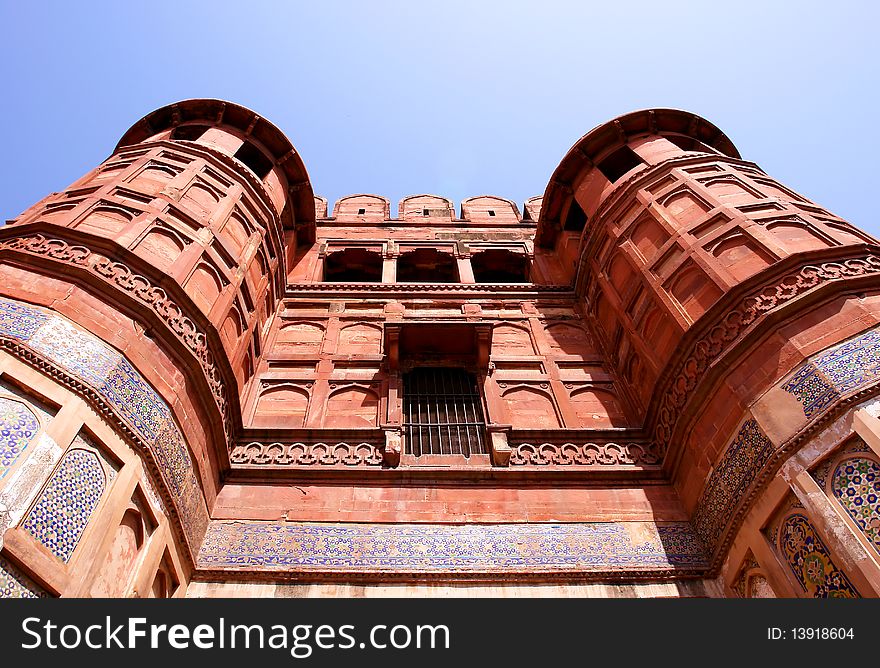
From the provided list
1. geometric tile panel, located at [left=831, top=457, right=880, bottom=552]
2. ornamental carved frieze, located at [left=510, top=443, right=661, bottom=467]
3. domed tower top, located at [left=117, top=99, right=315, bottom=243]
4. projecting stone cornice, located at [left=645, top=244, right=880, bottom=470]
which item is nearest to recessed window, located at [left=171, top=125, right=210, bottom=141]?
domed tower top, located at [left=117, top=99, right=315, bottom=243]

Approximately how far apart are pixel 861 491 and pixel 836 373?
126 centimetres

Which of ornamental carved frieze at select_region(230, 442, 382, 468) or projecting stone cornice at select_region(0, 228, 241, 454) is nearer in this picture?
projecting stone cornice at select_region(0, 228, 241, 454)

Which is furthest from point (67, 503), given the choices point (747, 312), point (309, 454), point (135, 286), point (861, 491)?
point (747, 312)

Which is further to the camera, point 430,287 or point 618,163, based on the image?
point 618,163

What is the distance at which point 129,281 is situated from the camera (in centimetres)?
716

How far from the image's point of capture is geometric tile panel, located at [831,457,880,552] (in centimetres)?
535

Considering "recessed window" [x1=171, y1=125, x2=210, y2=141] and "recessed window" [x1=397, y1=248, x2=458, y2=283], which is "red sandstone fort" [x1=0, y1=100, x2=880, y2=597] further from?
"recessed window" [x1=397, y1=248, x2=458, y2=283]

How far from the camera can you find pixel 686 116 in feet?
43.1

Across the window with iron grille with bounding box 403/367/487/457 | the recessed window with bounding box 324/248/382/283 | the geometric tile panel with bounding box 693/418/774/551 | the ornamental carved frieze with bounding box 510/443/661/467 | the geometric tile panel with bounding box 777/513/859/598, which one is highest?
the recessed window with bounding box 324/248/382/283

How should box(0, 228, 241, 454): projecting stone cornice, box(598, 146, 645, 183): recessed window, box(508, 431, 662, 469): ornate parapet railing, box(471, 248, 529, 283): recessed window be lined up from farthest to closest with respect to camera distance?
box(471, 248, 529, 283): recessed window → box(598, 146, 645, 183): recessed window → box(508, 431, 662, 469): ornate parapet railing → box(0, 228, 241, 454): projecting stone cornice

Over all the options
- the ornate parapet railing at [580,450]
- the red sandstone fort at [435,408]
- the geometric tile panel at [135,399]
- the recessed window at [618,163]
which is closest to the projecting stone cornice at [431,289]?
the red sandstone fort at [435,408]

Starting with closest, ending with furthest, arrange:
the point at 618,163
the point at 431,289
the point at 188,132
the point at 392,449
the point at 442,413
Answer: the point at 392,449
the point at 442,413
the point at 188,132
the point at 431,289
the point at 618,163

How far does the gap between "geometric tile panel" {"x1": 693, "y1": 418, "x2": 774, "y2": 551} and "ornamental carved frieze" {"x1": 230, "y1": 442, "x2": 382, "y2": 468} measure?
161 inches

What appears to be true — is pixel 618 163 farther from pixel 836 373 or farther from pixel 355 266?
pixel 836 373
